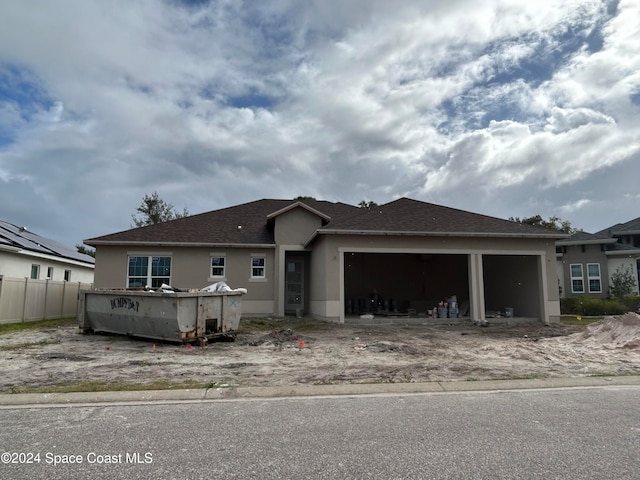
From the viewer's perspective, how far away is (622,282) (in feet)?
84.5

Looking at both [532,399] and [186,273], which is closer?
[532,399]

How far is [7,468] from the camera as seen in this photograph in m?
3.89

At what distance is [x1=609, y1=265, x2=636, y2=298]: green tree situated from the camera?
25.4m

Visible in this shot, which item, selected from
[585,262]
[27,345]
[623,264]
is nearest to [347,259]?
[27,345]

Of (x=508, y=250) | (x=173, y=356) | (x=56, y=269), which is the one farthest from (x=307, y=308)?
(x=56, y=269)

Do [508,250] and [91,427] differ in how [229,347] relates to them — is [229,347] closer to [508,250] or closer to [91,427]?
[91,427]

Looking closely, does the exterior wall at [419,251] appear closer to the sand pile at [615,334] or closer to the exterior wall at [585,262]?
the sand pile at [615,334]

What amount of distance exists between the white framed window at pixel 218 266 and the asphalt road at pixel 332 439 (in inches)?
571

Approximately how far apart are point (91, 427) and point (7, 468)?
3.87 ft

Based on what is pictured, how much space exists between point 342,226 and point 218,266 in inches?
257

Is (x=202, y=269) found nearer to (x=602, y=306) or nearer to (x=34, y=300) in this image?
(x=34, y=300)

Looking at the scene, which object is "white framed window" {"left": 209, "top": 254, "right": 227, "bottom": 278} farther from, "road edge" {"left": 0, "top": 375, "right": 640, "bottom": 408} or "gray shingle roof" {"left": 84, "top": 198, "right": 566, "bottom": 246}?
"road edge" {"left": 0, "top": 375, "right": 640, "bottom": 408}

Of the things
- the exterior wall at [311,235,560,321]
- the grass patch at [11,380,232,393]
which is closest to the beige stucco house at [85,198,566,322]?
the exterior wall at [311,235,560,321]

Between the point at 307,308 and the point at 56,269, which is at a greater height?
the point at 56,269
